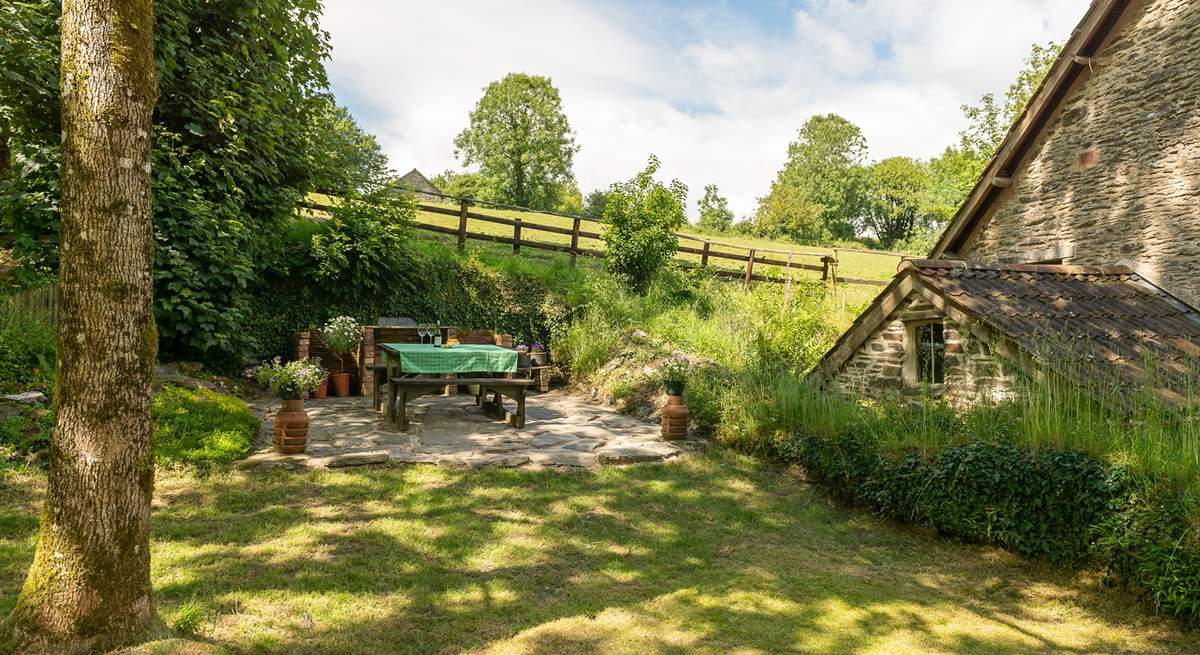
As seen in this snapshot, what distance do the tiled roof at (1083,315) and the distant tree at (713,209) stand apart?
143ft

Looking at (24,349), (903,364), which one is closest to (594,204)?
(903,364)

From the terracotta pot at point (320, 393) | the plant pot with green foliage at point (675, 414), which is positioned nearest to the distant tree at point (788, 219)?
the terracotta pot at point (320, 393)

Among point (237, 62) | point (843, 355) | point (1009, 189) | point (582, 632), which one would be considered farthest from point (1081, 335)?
point (237, 62)

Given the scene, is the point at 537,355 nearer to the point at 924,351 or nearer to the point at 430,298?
the point at 430,298

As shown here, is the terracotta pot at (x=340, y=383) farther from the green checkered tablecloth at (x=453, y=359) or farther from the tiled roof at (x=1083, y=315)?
the tiled roof at (x=1083, y=315)

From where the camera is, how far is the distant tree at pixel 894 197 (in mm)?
49125

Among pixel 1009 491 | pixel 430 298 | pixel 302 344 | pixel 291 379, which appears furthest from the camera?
pixel 430 298

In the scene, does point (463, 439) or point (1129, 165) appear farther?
point (1129, 165)

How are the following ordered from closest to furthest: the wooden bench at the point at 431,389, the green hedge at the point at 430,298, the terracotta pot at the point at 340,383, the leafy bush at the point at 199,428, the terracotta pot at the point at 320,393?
the leafy bush at the point at 199,428, the wooden bench at the point at 431,389, the terracotta pot at the point at 320,393, the terracotta pot at the point at 340,383, the green hedge at the point at 430,298

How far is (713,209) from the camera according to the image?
52.3 meters

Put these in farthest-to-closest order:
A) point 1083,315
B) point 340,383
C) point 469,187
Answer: point 469,187 → point 340,383 → point 1083,315

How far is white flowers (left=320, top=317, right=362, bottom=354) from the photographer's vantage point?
10.8m

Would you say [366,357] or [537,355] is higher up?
[537,355]

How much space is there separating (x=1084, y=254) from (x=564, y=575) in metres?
8.26
